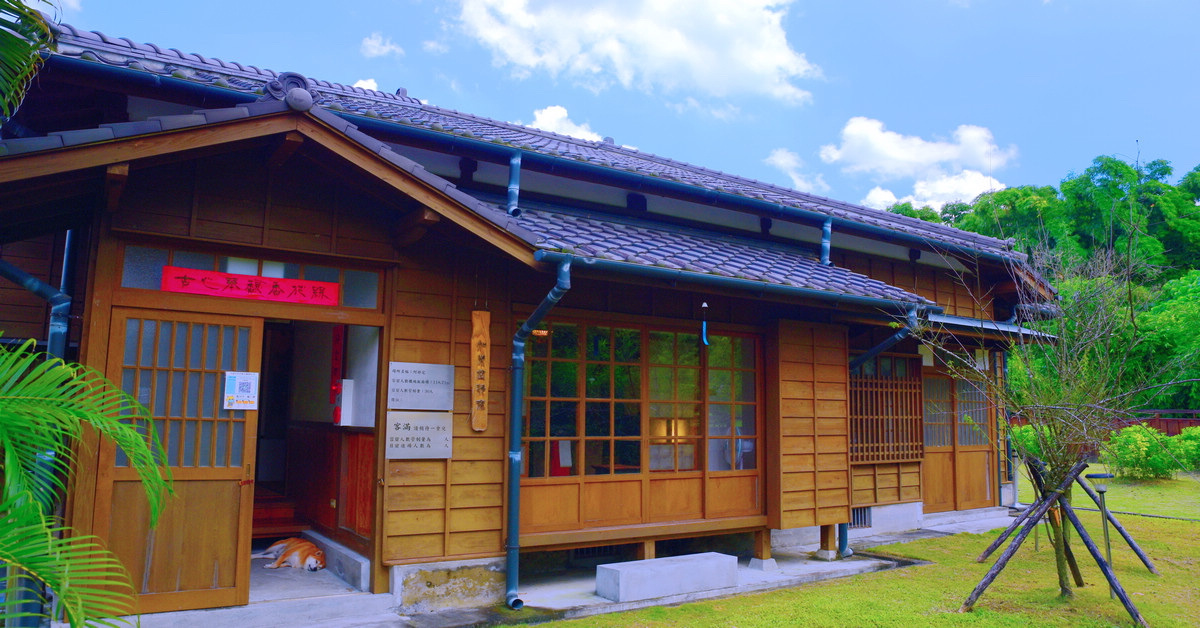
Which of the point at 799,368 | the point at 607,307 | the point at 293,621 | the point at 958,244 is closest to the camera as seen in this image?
the point at 293,621

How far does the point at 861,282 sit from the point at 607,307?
2.98m

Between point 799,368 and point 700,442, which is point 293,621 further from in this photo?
point 799,368

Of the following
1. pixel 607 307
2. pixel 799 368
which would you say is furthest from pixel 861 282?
pixel 607 307

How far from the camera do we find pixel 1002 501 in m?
12.2

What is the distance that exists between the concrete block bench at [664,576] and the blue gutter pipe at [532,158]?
12.1 feet

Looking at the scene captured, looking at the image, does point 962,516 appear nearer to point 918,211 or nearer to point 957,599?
point 957,599

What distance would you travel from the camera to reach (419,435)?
6.09 metres

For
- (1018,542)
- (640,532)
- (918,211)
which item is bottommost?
(640,532)

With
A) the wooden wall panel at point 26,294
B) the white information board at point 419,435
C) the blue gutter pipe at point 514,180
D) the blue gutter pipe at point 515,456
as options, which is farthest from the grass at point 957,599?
the wooden wall panel at point 26,294

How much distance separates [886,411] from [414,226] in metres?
7.25

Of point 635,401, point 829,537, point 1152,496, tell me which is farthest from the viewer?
point 1152,496

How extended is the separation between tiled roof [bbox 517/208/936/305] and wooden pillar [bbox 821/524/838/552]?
2.61 metres

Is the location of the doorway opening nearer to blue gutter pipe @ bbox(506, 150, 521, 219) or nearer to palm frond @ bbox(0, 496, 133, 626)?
blue gutter pipe @ bbox(506, 150, 521, 219)

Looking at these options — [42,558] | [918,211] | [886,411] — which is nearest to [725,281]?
[886,411]
